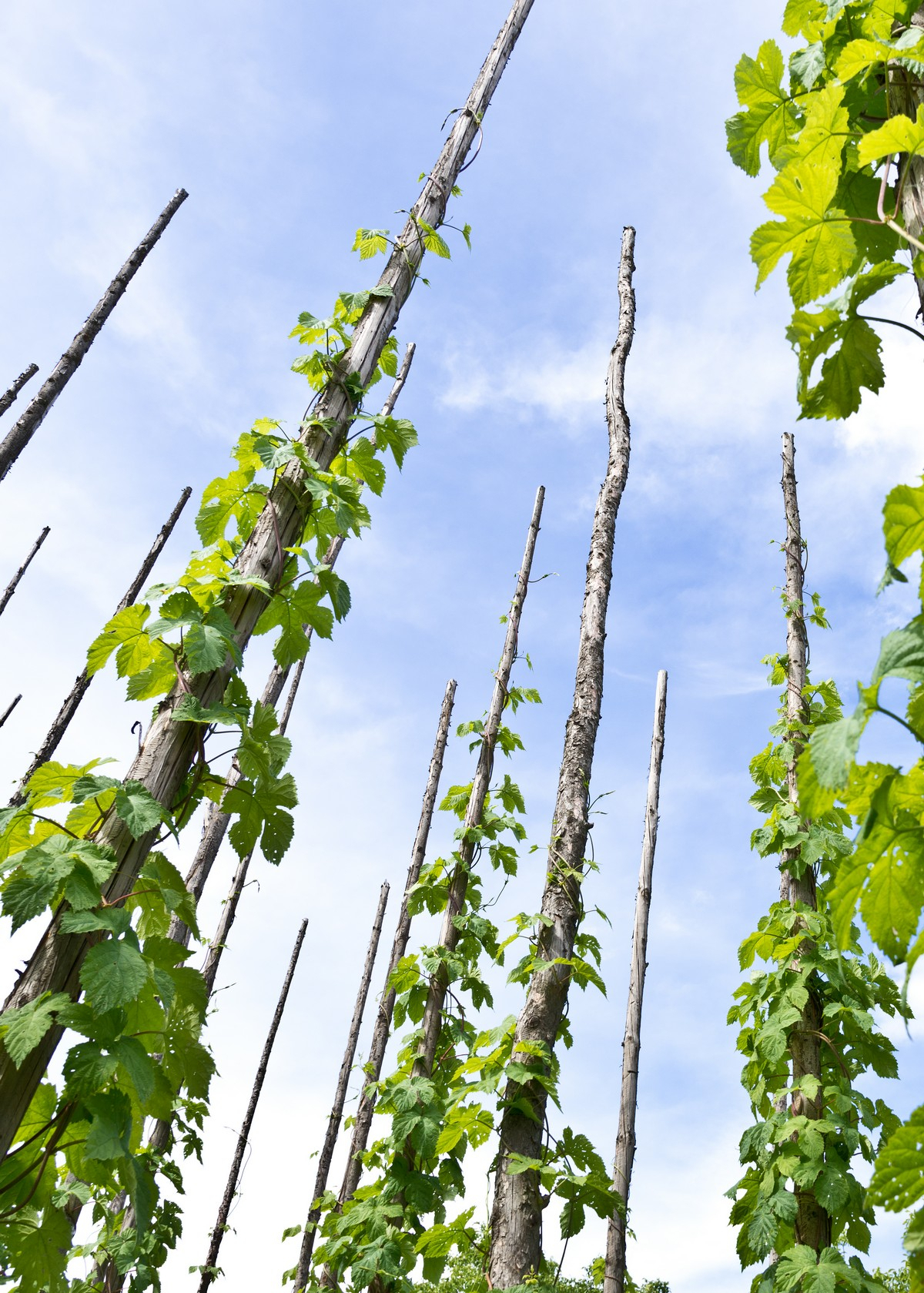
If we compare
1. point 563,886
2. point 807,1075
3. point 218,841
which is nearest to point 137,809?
point 563,886

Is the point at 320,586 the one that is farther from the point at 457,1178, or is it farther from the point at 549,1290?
the point at 457,1178

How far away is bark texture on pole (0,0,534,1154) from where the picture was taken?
6.16 ft

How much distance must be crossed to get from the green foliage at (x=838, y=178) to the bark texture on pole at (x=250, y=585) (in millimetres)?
1559

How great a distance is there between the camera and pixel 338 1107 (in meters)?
10.2

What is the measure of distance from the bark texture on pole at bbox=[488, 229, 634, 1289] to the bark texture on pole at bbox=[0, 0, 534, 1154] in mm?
2830

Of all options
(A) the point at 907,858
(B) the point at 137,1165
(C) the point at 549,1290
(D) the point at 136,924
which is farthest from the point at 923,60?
(C) the point at 549,1290

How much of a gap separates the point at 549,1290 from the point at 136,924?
2.85 metres

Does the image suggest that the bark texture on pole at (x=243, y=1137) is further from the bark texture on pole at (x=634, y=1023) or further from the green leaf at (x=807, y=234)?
the green leaf at (x=807, y=234)

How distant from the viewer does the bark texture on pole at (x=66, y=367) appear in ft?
18.7

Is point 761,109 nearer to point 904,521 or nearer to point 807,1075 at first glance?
point 904,521

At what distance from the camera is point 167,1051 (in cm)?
206

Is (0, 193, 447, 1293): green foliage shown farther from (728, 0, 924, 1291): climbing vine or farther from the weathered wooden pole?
the weathered wooden pole

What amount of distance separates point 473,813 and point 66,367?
4386 mm

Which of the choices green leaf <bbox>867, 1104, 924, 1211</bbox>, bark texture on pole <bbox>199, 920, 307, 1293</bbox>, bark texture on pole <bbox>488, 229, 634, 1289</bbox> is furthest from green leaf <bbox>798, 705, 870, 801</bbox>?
bark texture on pole <bbox>199, 920, 307, 1293</bbox>
